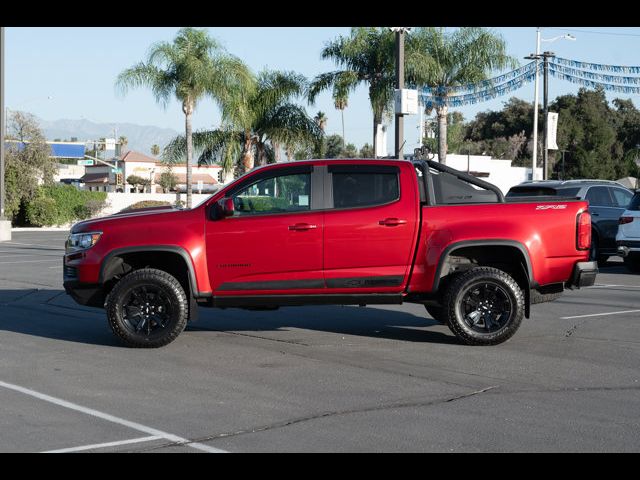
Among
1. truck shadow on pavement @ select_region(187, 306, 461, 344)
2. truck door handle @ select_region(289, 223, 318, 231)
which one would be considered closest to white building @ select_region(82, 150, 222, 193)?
truck shadow on pavement @ select_region(187, 306, 461, 344)

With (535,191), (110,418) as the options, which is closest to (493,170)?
(535,191)

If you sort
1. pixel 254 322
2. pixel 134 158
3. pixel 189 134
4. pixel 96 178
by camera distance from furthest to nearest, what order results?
pixel 134 158 → pixel 96 178 → pixel 189 134 → pixel 254 322

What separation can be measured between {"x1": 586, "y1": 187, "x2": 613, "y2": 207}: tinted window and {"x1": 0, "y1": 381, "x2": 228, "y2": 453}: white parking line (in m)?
14.8

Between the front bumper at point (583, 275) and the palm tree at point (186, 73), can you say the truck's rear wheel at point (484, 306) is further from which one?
the palm tree at point (186, 73)

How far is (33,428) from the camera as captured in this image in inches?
257

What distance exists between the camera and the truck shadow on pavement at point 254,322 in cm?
1084

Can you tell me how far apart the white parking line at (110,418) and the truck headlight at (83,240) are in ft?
7.70

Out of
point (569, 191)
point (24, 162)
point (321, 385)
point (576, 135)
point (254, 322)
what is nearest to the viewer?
point (321, 385)

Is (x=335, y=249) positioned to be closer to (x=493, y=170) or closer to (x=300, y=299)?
(x=300, y=299)

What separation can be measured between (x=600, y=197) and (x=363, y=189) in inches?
451

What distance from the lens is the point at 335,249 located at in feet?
32.6

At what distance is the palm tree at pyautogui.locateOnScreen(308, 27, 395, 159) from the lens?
38.5 metres

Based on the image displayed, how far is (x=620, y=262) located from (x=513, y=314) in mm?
13016
